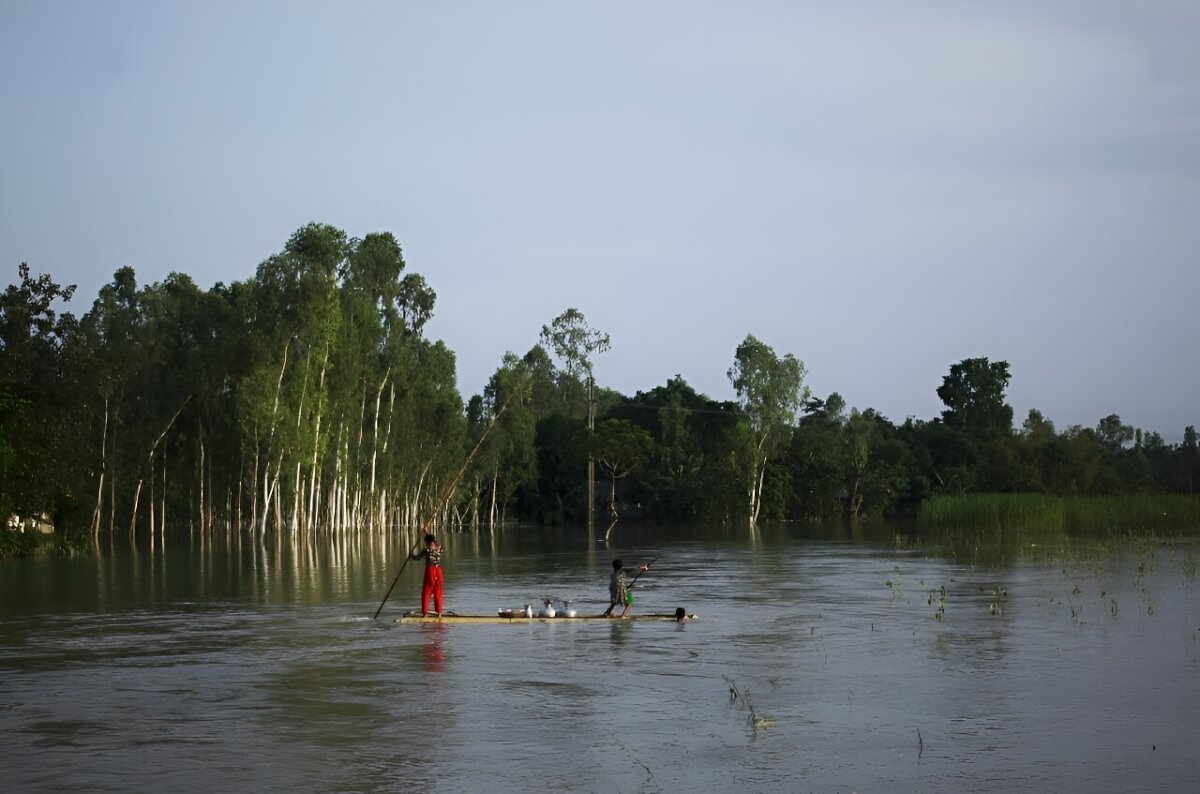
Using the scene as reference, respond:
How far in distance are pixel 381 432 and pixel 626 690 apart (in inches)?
2939

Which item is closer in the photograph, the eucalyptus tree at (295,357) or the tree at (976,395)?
the eucalyptus tree at (295,357)

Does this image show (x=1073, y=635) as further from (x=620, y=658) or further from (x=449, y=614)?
(x=449, y=614)

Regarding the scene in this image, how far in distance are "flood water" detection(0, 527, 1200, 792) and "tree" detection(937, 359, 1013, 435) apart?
8845cm

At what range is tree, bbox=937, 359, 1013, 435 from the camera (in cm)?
12012

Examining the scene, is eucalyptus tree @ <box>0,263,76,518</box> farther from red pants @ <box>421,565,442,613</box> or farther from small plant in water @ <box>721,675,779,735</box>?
small plant in water @ <box>721,675,779,735</box>

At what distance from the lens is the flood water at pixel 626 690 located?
12164 mm

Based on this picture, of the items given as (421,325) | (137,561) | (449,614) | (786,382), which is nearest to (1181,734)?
(449,614)

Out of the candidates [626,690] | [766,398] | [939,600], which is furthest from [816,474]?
[626,690]

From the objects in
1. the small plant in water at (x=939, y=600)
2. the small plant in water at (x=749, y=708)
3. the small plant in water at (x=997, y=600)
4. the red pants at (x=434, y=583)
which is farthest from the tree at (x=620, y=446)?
the small plant in water at (x=749, y=708)

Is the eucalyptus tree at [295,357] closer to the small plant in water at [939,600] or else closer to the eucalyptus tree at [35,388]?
A: the eucalyptus tree at [35,388]

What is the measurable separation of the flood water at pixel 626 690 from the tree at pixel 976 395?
88.5 m

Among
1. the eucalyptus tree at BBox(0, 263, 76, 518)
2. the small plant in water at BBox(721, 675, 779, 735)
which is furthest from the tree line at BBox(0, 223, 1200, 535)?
the small plant in water at BBox(721, 675, 779, 735)

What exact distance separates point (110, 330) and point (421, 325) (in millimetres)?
28355

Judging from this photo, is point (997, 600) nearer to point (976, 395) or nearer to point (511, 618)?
point (511, 618)
